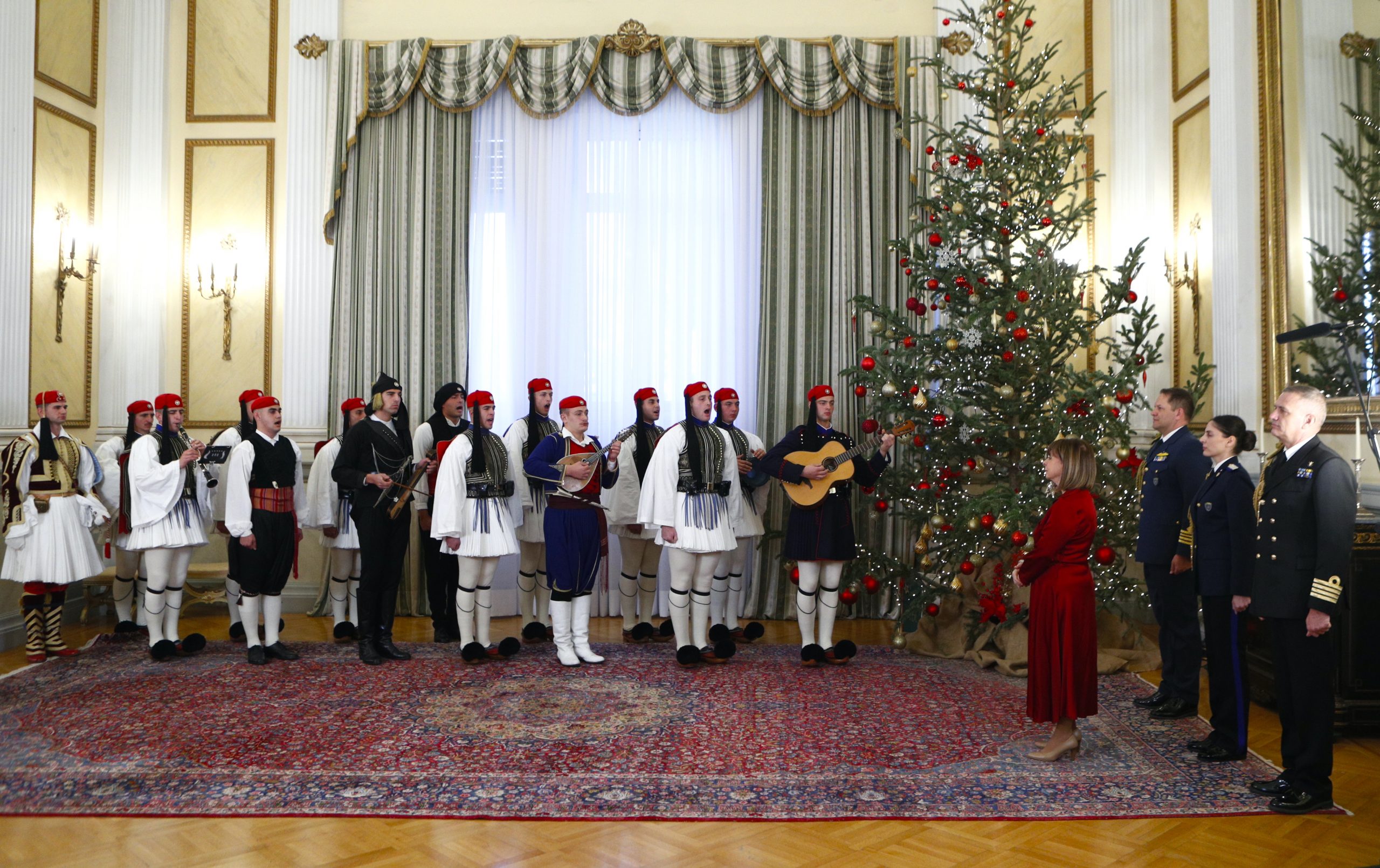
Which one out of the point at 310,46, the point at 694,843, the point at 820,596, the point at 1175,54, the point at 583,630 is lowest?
the point at 694,843

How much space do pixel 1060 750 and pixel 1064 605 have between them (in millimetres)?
634

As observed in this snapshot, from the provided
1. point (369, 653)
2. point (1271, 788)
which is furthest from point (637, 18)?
point (1271, 788)

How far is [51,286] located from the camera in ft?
23.8

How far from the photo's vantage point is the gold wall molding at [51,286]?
23.1 feet

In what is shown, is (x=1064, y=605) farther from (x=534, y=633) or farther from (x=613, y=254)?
Result: (x=613, y=254)

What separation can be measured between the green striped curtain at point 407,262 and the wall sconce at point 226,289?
0.83 meters

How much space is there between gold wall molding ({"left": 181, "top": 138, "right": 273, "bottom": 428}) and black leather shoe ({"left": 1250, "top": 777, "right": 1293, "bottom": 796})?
705cm

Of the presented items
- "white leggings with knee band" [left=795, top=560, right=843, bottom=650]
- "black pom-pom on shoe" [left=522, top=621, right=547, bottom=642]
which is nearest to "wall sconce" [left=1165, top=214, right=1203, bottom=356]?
"white leggings with knee band" [left=795, top=560, right=843, bottom=650]

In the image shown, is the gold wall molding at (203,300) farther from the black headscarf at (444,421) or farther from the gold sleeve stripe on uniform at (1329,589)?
the gold sleeve stripe on uniform at (1329,589)

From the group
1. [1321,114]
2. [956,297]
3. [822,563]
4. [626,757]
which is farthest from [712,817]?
[1321,114]

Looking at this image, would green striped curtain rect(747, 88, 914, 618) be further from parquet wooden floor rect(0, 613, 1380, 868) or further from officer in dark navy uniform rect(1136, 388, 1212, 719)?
parquet wooden floor rect(0, 613, 1380, 868)

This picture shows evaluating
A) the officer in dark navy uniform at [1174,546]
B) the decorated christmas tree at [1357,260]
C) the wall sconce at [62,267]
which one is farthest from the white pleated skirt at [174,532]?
the decorated christmas tree at [1357,260]

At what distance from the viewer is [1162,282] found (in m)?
7.40

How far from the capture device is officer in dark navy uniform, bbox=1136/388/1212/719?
192 inches
